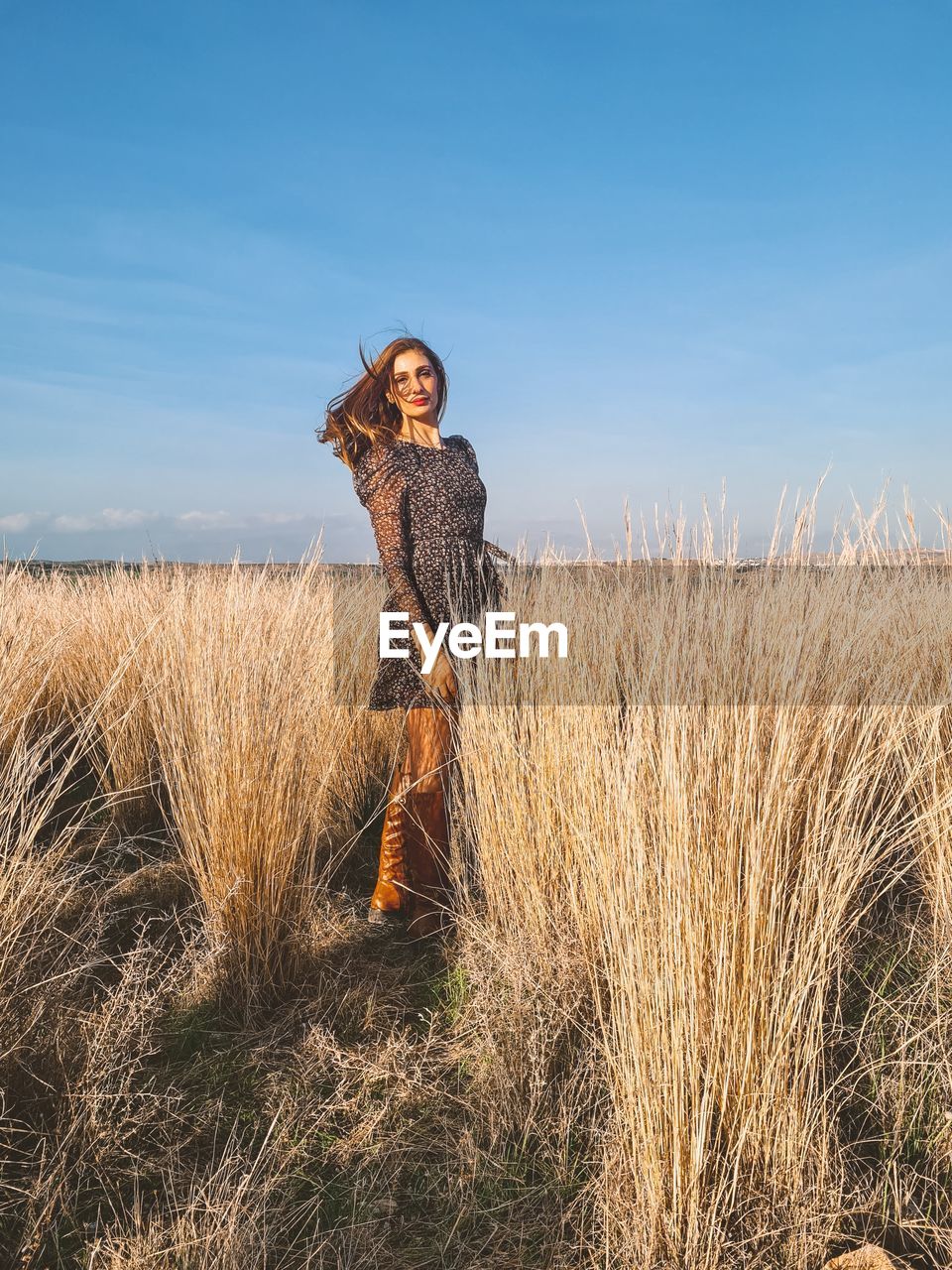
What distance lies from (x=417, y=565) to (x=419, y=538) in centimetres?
9

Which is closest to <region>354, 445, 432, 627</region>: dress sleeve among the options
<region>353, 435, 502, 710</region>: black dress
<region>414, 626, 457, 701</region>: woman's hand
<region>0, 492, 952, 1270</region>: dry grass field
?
<region>353, 435, 502, 710</region>: black dress

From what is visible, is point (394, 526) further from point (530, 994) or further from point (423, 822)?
point (530, 994)

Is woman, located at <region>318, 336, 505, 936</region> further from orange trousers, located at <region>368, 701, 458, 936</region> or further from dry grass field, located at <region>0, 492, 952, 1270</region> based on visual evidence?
dry grass field, located at <region>0, 492, 952, 1270</region>

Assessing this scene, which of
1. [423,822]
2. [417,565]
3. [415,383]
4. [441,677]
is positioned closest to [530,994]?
[423,822]

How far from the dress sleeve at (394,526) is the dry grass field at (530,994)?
35 cm

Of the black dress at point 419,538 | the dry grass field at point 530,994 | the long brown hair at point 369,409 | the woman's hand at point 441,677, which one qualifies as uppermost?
the long brown hair at point 369,409

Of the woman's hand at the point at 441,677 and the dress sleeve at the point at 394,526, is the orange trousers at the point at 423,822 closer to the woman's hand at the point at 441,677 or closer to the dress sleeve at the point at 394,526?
the woman's hand at the point at 441,677

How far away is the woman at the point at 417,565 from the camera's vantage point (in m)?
2.65

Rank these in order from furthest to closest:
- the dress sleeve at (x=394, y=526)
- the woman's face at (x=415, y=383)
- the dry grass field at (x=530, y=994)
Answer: the woman's face at (x=415, y=383) < the dress sleeve at (x=394, y=526) < the dry grass field at (x=530, y=994)

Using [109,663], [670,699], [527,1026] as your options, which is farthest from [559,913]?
[109,663]

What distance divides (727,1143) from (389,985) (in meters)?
1.16

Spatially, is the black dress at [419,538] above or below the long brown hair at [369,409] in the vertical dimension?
below

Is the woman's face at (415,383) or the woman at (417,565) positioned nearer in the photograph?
the woman at (417,565)

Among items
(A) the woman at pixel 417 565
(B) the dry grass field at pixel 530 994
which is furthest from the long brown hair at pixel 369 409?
(B) the dry grass field at pixel 530 994
